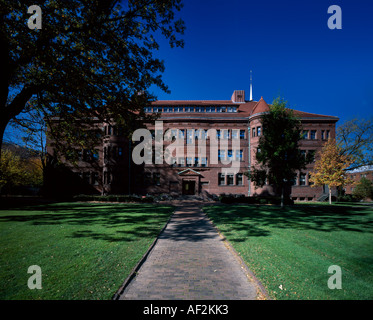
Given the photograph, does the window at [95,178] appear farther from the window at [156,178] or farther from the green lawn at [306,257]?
the green lawn at [306,257]

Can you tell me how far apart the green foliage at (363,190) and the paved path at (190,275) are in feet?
114

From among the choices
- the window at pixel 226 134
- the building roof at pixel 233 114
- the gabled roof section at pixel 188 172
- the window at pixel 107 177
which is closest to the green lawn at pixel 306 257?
the gabled roof section at pixel 188 172

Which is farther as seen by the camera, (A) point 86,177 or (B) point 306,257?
(A) point 86,177

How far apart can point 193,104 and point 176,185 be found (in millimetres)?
14503

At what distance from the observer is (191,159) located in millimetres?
29328

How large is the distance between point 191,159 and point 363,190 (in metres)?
28.5

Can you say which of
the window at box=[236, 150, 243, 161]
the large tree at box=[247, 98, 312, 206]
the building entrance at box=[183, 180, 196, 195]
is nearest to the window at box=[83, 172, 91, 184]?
the building entrance at box=[183, 180, 196, 195]

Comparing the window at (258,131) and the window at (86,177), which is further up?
the window at (258,131)

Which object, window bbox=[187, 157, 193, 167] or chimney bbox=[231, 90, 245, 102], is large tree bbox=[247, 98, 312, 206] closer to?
window bbox=[187, 157, 193, 167]

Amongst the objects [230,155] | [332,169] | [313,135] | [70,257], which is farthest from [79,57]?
[313,135]

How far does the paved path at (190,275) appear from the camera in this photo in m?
3.89

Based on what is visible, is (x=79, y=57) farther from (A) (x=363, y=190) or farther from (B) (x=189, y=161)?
(A) (x=363, y=190)

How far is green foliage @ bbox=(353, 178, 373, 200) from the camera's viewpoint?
28844 mm

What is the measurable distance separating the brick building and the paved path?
21.7 meters
